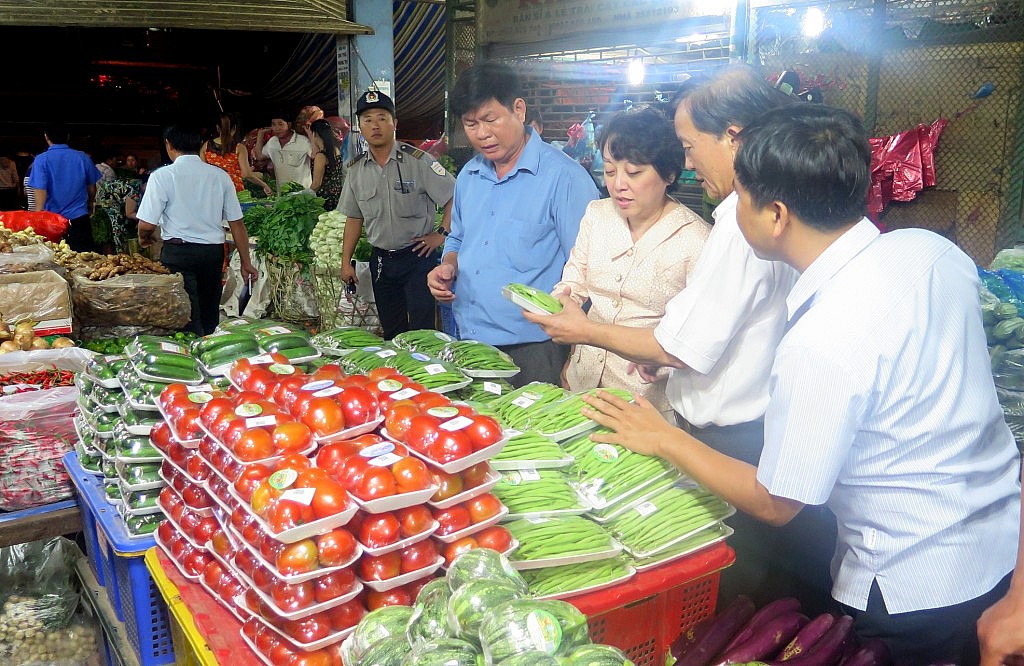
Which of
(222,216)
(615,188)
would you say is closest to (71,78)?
(222,216)

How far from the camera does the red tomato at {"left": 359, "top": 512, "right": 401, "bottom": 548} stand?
167cm

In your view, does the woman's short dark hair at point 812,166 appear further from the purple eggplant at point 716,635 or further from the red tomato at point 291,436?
the red tomato at point 291,436

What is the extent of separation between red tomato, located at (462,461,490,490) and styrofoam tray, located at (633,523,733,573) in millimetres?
439

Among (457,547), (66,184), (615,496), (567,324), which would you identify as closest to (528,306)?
(567,324)

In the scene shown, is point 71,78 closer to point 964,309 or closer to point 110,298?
point 110,298

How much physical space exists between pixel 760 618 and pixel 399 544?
31.7 inches

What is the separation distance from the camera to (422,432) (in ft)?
5.92

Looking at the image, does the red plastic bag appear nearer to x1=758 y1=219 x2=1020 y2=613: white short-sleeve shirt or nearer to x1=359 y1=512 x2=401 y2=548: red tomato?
x1=359 y1=512 x2=401 y2=548: red tomato

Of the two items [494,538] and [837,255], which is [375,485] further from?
[837,255]

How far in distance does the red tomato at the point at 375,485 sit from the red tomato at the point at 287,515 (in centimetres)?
11

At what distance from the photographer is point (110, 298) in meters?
4.76

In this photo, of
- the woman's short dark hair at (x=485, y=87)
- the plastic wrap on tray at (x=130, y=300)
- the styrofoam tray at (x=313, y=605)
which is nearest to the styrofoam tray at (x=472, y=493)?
the styrofoam tray at (x=313, y=605)

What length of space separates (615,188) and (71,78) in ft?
51.8

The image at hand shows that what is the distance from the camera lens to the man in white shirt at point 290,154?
10.5 m
